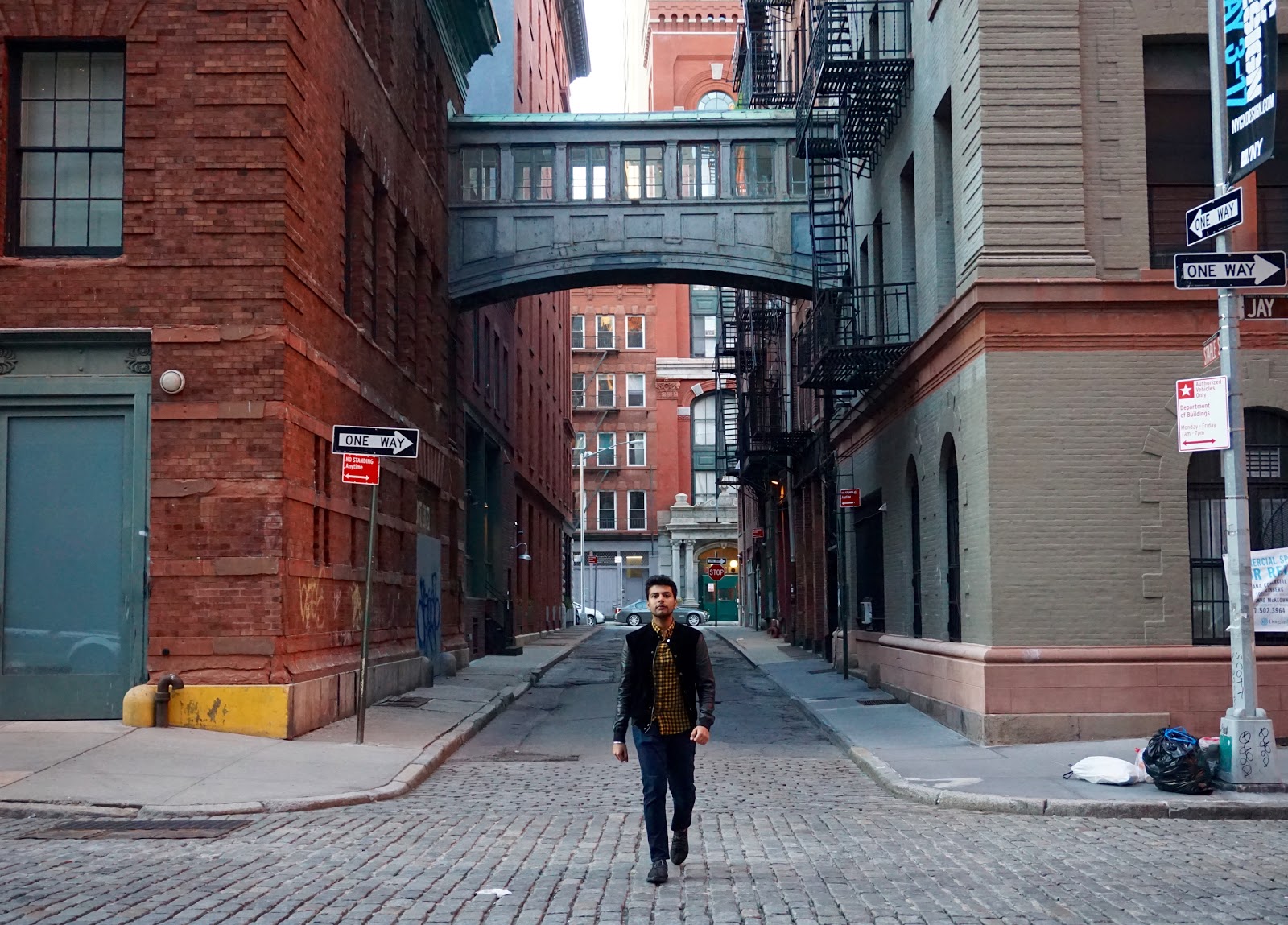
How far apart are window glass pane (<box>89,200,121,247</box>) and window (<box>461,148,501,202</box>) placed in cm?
1278

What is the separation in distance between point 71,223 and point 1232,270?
11.8 metres

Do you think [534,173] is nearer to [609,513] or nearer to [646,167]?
[646,167]

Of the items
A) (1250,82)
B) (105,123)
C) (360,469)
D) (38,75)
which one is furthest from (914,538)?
(38,75)

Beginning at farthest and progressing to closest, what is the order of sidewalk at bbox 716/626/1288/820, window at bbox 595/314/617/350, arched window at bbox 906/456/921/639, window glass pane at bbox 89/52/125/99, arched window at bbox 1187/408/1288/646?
window at bbox 595/314/617/350 → arched window at bbox 906/456/921/639 → window glass pane at bbox 89/52/125/99 → arched window at bbox 1187/408/1288/646 → sidewalk at bbox 716/626/1288/820

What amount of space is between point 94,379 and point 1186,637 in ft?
38.6

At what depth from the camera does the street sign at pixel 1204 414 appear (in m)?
12.3

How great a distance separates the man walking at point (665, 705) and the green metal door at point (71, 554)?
8.39m

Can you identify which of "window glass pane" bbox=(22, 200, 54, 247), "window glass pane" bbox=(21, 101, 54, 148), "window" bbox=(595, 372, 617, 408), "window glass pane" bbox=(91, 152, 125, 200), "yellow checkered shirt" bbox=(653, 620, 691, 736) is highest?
"window" bbox=(595, 372, 617, 408)

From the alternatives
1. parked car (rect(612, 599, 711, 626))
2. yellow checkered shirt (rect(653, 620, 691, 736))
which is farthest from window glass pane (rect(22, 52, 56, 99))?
parked car (rect(612, 599, 711, 626))

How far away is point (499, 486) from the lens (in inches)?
1489

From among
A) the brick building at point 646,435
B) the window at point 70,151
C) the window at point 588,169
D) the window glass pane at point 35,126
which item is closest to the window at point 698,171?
the window at point 588,169

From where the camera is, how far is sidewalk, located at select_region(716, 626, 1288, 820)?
37.7ft

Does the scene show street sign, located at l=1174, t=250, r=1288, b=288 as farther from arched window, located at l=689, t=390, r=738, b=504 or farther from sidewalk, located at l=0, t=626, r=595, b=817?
arched window, located at l=689, t=390, r=738, b=504

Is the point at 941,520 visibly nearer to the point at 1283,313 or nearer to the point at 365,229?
the point at 1283,313
